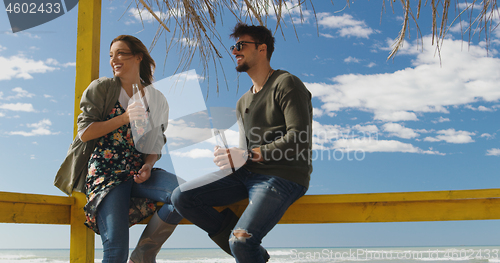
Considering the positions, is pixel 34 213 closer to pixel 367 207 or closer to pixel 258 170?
pixel 258 170

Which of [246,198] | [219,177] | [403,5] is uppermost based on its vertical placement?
[403,5]

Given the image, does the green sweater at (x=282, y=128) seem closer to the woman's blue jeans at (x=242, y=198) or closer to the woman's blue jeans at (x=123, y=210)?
the woman's blue jeans at (x=242, y=198)

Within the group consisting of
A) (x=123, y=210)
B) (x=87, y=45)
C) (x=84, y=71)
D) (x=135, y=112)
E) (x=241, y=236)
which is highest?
(x=87, y=45)

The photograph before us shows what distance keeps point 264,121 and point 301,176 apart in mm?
316

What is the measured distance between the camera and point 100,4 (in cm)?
225

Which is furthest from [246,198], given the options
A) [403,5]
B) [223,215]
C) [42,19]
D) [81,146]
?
[42,19]

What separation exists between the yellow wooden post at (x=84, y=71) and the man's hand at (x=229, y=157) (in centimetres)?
101

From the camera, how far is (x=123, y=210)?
158cm

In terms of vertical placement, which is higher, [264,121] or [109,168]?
[264,121]

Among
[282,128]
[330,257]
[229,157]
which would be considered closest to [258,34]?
[282,128]

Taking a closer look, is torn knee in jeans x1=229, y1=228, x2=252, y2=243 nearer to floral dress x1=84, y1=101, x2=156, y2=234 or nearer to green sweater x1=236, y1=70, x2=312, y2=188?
green sweater x1=236, y1=70, x2=312, y2=188

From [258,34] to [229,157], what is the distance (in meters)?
0.74

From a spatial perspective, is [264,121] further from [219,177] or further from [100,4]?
[100,4]

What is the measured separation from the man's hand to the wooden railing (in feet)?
1.21
